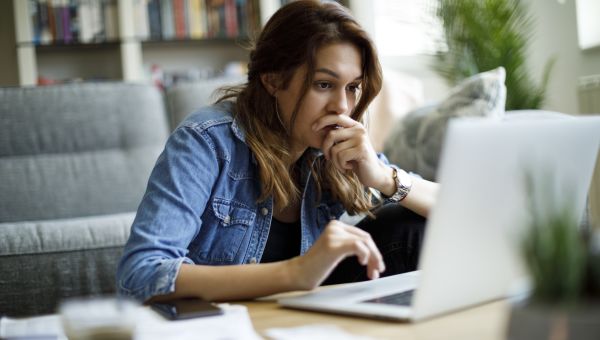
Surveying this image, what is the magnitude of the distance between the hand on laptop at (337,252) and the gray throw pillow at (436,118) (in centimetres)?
103

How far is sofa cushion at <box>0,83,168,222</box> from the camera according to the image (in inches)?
101

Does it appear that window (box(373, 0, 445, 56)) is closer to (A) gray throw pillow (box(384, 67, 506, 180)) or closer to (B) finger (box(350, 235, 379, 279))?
(A) gray throw pillow (box(384, 67, 506, 180))

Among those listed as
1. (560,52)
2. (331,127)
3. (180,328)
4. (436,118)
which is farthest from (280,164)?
(560,52)

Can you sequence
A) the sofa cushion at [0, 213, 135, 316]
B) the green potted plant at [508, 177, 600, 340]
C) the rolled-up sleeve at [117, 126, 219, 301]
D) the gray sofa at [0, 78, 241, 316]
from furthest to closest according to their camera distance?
1. the gray sofa at [0, 78, 241, 316]
2. the sofa cushion at [0, 213, 135, 316]
3. the rolled-up sleeve at [117, 126, 219, 301]
4. the green potted plant at [508, 177, 600, 340]

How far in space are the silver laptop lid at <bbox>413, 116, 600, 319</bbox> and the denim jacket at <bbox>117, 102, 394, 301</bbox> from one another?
456mm

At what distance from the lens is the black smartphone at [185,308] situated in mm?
894

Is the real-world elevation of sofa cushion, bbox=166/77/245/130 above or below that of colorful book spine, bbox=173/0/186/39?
below

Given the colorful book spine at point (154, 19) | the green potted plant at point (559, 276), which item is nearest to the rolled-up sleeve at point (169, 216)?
the green potted plant at point (559, 276)

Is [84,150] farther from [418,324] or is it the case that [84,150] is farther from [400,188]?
[418,324]

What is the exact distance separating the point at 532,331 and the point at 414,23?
311cm

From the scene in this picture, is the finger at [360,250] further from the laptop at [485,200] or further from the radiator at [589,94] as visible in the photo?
the radiator at [589,94]

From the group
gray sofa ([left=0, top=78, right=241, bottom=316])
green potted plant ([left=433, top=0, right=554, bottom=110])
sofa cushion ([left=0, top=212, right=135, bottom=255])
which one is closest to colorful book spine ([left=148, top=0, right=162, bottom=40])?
gray sofa ([left=0, top=78, right=241, bottom=316])

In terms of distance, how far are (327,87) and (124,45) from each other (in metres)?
2.65

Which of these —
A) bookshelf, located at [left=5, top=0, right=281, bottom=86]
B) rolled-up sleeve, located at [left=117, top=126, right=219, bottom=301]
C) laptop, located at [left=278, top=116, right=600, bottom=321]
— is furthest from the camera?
bookshelf, located at [left=5, top=0, right=281, bottom=86]
